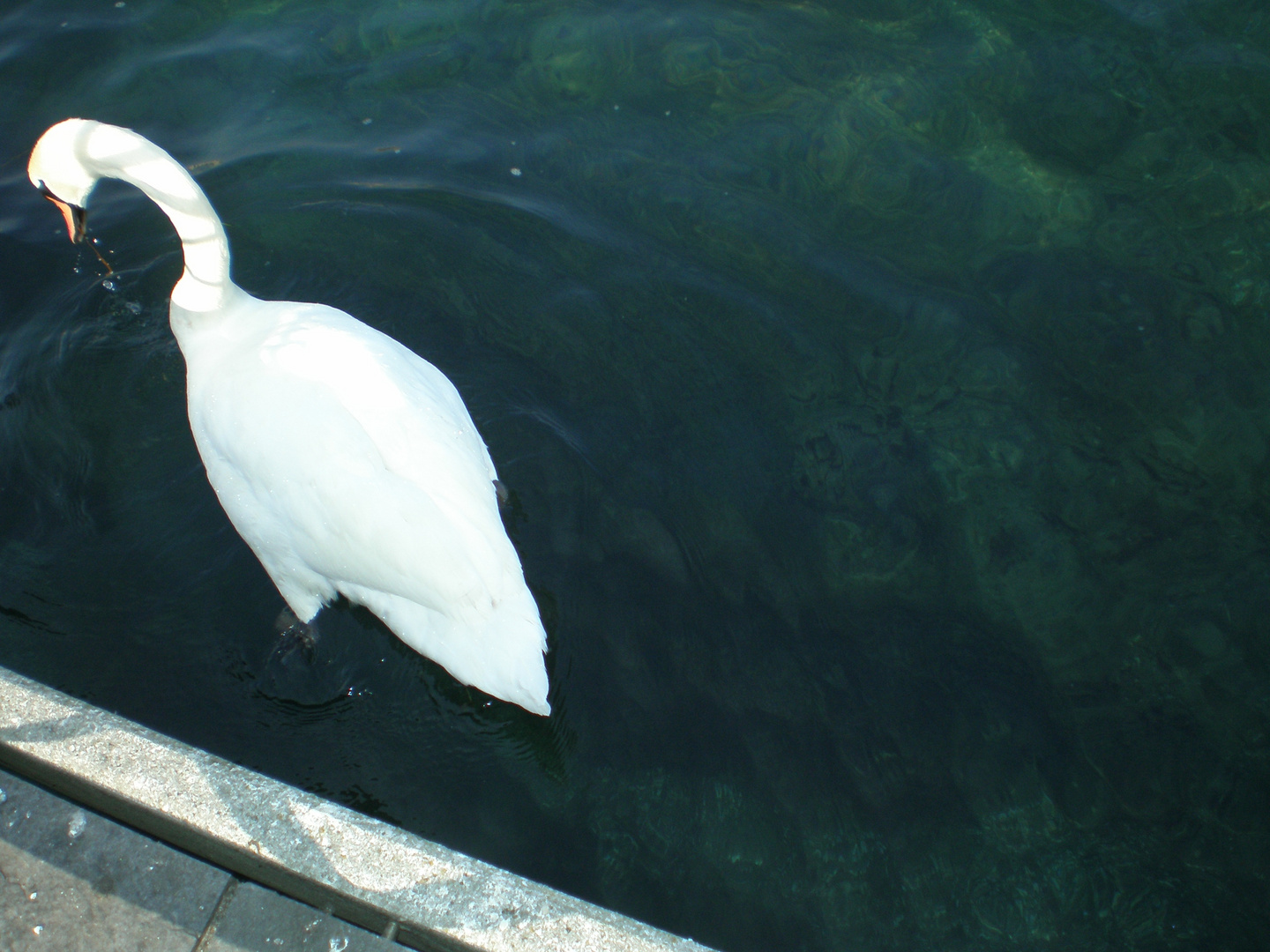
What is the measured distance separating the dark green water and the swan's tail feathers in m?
0.44

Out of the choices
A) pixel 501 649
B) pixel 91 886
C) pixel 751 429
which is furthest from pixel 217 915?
pixel 751 429

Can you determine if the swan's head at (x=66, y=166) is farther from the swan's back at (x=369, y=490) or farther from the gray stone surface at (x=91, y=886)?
the gray stone surface at (x=91, y=886)

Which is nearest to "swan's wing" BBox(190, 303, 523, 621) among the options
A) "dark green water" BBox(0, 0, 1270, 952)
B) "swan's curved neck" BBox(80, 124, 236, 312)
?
"swan's curved neck" BBox(80, 124, 236, 312)

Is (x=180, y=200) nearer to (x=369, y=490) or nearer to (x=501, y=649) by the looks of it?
(x=369, y=490)

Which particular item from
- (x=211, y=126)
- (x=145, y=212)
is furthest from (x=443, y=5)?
(x=145, y=212)

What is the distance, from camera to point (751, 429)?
13.5 feet

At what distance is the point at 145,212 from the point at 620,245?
9.00 feet

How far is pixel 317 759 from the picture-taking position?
3.21 meters

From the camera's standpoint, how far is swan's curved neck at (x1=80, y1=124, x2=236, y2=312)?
3.40 meters

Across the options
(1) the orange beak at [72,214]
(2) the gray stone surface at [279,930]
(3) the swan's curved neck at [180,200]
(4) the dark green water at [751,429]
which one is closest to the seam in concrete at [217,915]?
(2) the gray stone surface at [279,930]

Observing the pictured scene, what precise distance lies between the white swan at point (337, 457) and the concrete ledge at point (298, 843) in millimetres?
577

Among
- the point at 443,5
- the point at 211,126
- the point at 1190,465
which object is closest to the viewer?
the point at 1190,465

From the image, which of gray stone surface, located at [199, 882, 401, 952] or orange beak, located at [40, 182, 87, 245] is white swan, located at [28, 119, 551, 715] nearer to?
orange beak, located at [40, 182, 87, 245]

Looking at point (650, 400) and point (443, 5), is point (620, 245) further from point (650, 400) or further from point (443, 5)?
point (443, 5)
